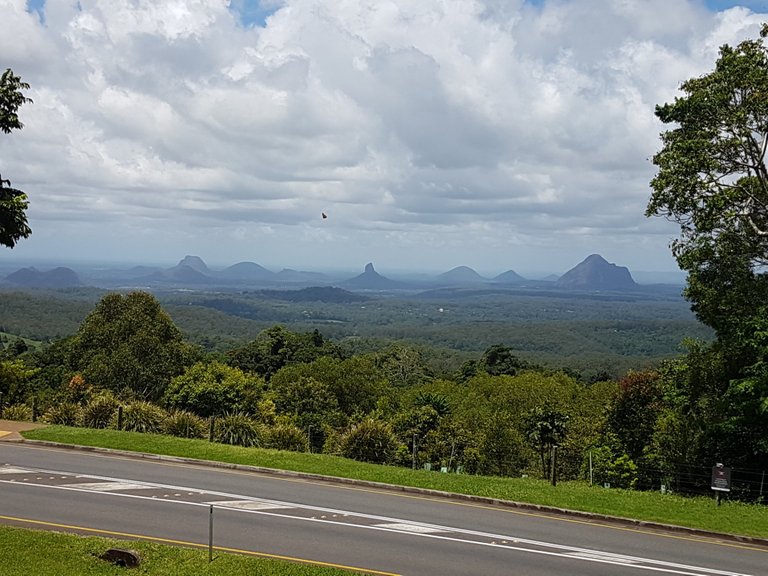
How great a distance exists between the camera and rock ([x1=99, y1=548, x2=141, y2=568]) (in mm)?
11602

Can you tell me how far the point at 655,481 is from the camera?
37312 mm

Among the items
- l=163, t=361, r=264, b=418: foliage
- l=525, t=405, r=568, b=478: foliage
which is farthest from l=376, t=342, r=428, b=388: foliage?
l=163, t=361, r=264, b=418: foliage

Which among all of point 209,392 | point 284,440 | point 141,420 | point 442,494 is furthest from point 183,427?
point 209,392

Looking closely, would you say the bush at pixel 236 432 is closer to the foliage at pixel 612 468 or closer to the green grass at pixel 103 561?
the green grass at pixel 103 561

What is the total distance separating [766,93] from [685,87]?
105 inches

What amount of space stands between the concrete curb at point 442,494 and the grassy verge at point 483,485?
206mm

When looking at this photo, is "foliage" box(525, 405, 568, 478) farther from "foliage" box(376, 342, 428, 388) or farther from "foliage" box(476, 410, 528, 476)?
"foliage" box(376, 342, 428, 388)

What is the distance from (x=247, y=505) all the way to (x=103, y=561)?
16.1 feet

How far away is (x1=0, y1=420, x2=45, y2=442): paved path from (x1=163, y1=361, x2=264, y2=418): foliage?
21.5 metres

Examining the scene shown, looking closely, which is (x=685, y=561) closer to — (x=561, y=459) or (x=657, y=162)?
(x=657, y=162)

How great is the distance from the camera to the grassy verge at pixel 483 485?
1710cm

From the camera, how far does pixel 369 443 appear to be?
25766 millimetres

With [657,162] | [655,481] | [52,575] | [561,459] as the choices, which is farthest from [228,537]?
[561,459]

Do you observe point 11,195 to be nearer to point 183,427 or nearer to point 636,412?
point 183,427
